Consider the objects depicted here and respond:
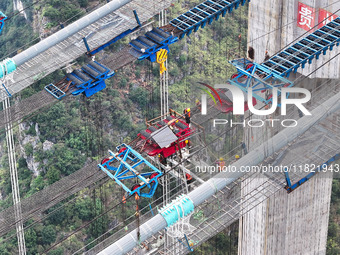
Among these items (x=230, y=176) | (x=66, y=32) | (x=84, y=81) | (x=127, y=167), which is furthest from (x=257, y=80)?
(x=66, y=32)

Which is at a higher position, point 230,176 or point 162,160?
point 230,176

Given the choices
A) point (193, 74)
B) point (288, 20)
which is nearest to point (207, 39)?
point (193, 74)

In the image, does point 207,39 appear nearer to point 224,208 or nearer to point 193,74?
point 193,74

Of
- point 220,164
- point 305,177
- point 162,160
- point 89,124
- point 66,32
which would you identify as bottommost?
point 89,124

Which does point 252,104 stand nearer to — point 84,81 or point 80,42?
point 84,81

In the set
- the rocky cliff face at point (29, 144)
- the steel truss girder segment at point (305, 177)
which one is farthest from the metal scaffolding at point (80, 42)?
the rocky cliff face at point (29, 144)

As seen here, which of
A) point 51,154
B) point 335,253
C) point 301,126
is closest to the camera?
point 301,126

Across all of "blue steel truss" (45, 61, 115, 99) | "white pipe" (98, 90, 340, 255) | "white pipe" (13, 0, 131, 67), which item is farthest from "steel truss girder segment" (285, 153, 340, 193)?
"white pipe" (13, 0, 131, 67)
